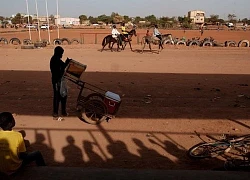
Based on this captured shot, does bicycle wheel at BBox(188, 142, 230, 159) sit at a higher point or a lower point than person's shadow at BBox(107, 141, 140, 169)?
higher

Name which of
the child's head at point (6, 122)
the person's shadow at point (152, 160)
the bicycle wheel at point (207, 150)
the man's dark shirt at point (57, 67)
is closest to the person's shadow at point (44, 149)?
the child's head at point (6, 122)

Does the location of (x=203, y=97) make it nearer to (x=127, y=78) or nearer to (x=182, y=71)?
(x=127, y=78)

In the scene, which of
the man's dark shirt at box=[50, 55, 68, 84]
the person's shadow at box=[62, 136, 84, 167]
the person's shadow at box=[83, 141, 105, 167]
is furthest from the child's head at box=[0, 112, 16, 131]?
the man's dark shirt at box=[50, 55, 68, 84]

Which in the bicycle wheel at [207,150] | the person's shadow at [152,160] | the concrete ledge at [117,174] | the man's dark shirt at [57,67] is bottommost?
the person's shadow at [152,160]

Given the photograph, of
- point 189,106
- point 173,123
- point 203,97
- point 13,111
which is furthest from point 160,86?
point 13,111

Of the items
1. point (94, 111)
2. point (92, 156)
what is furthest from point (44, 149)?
point (94, 111)

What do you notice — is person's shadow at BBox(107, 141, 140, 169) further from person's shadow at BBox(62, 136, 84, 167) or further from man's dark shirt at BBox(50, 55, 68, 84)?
man's dark shirt at BBox(50, 55, 68, 84)

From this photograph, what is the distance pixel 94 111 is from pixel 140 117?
123 cm

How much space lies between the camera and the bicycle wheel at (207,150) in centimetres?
483

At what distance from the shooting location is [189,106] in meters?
8.22

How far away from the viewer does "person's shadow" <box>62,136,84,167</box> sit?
15.9 feet

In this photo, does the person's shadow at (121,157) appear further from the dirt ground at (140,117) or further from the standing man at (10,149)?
the standing man at (10,149)

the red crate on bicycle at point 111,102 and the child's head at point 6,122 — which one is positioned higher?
the child's head at point 6,122

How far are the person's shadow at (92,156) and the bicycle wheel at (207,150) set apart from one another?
4.94ft
